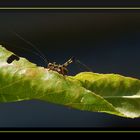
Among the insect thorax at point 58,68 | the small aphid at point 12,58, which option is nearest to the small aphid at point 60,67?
the insect thorax at point 58,68

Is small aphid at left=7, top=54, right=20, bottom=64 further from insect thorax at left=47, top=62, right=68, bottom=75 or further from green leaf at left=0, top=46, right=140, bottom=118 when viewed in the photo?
insect thorax at left=47, top=62, right=68, bottom=75

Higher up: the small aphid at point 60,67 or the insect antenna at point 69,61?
the insect antenna at point 69,61

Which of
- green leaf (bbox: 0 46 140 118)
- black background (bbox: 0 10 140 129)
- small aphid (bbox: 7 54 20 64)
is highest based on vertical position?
black background (bbox: 0 10 140 129)

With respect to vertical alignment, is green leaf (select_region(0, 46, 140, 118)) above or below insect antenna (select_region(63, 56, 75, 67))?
below

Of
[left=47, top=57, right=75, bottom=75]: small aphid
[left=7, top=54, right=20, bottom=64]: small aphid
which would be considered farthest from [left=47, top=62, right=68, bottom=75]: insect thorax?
[left=7, top=54, right=20, bottom=64]: small aphid

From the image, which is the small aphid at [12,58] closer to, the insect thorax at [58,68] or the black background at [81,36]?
the black background at [81,36]

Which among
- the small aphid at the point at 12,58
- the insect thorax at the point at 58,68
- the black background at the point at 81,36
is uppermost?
the black background at the point at 81,36

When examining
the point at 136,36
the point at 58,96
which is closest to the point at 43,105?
the point at 58,96

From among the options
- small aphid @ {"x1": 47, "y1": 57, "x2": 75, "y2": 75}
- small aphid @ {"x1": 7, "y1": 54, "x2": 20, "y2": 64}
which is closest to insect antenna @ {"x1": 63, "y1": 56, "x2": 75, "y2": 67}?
small aphid @ {"x1": 47, "y1": 57, "x2": 75, "y2": 75}

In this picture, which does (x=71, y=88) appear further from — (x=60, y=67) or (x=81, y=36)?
(x=81, y=36)
